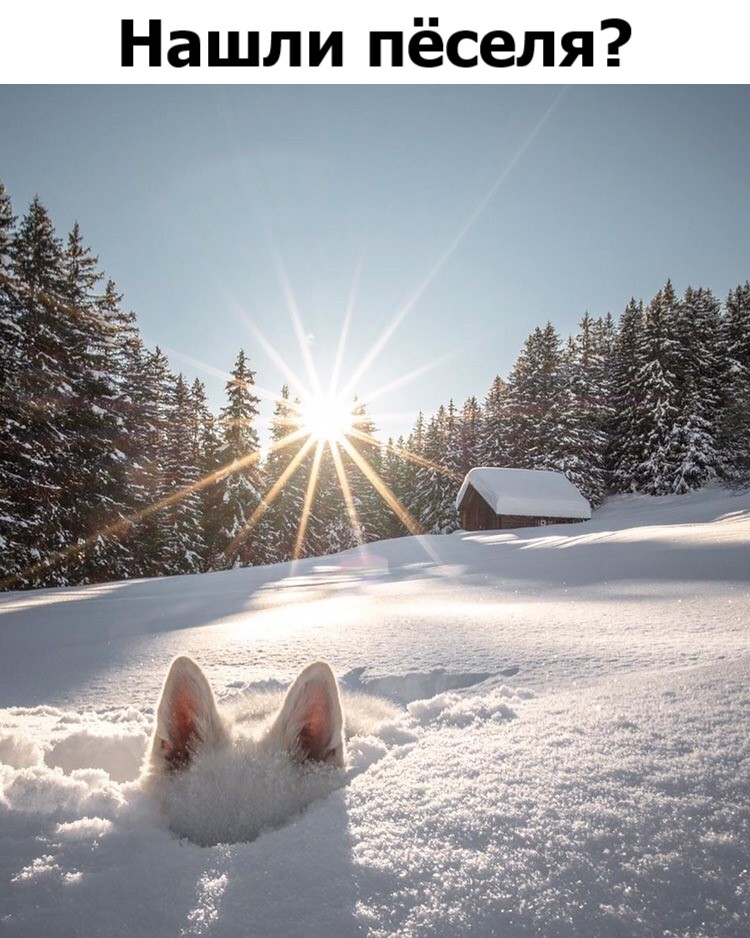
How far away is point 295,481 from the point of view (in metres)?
43.4

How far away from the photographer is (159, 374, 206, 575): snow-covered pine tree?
27016 millimetres

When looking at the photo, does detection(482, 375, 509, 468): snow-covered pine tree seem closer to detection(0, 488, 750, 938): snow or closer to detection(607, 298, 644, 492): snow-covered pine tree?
detection(607, 298, 644, 492): snow-covered pine tree

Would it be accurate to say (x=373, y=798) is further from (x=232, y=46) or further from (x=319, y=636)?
(x=232, y=46)

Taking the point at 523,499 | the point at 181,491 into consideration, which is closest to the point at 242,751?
the point at 523,499

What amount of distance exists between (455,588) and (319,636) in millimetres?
2753

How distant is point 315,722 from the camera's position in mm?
1532

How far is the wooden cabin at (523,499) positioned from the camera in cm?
2808

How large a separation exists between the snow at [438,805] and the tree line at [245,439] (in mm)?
16906

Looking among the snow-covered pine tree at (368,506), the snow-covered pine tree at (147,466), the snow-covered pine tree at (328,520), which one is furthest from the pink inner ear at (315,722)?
the snow-covered pine tree at (368,506)

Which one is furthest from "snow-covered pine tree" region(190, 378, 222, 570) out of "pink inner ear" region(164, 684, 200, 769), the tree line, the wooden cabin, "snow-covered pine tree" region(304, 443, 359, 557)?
"pink inner ear" region(164, 684, 200, 769)

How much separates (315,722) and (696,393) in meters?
41.0

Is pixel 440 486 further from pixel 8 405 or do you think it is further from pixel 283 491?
pixel 8 405

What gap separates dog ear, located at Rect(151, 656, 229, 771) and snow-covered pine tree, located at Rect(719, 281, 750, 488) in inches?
1322

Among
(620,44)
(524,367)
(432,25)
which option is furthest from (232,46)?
(524,367)
